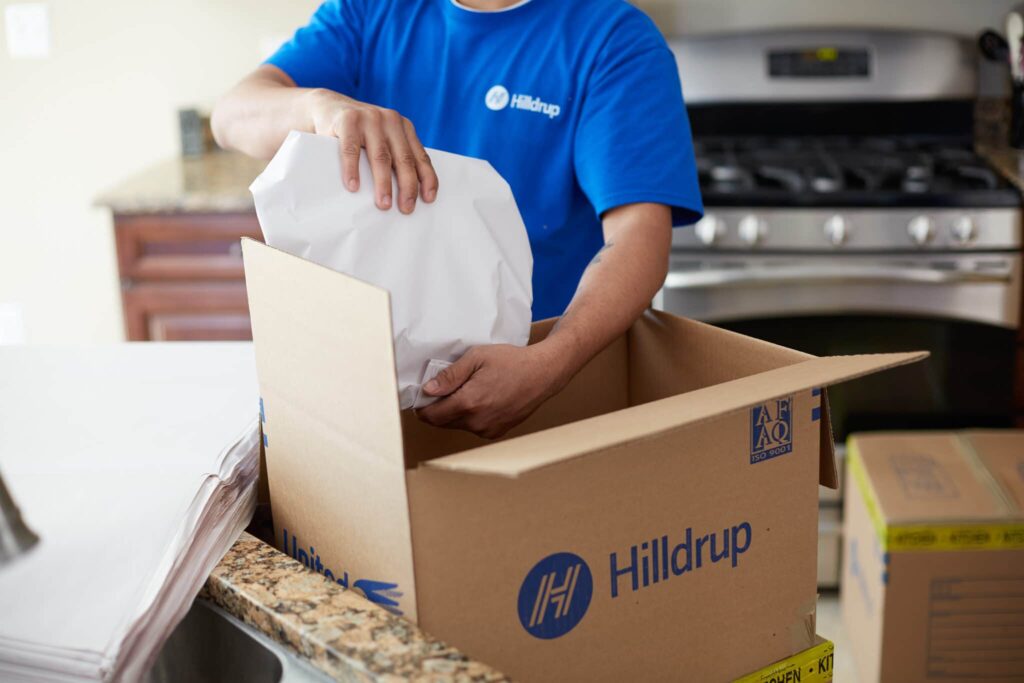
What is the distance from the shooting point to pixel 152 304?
8.45 feet

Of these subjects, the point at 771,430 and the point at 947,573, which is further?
the point at 947,573

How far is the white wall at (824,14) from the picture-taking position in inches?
108

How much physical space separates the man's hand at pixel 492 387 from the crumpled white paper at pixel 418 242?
0.01 metres

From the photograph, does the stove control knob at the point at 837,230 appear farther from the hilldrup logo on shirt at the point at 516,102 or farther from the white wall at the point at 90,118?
the hilldrup logo on shirt at the point at 516,102

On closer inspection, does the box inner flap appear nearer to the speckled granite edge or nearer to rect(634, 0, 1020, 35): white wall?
the speckled granite edge

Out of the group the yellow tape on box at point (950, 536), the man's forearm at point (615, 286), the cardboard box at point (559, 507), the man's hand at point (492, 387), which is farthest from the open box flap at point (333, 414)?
the yellow tape on box at point (950, 536)

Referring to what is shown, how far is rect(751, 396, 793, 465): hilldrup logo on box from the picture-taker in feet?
2.65

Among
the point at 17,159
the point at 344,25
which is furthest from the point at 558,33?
the point at 17,159

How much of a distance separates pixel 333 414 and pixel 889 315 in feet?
5.91

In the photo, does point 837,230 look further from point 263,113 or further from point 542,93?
point 263,113

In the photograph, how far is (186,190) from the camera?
8.31 feet

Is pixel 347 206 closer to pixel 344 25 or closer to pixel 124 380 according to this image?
pixel 124 380

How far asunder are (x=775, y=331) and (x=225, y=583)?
1761 millimetres

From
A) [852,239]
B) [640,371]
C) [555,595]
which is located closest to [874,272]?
[852,239]
